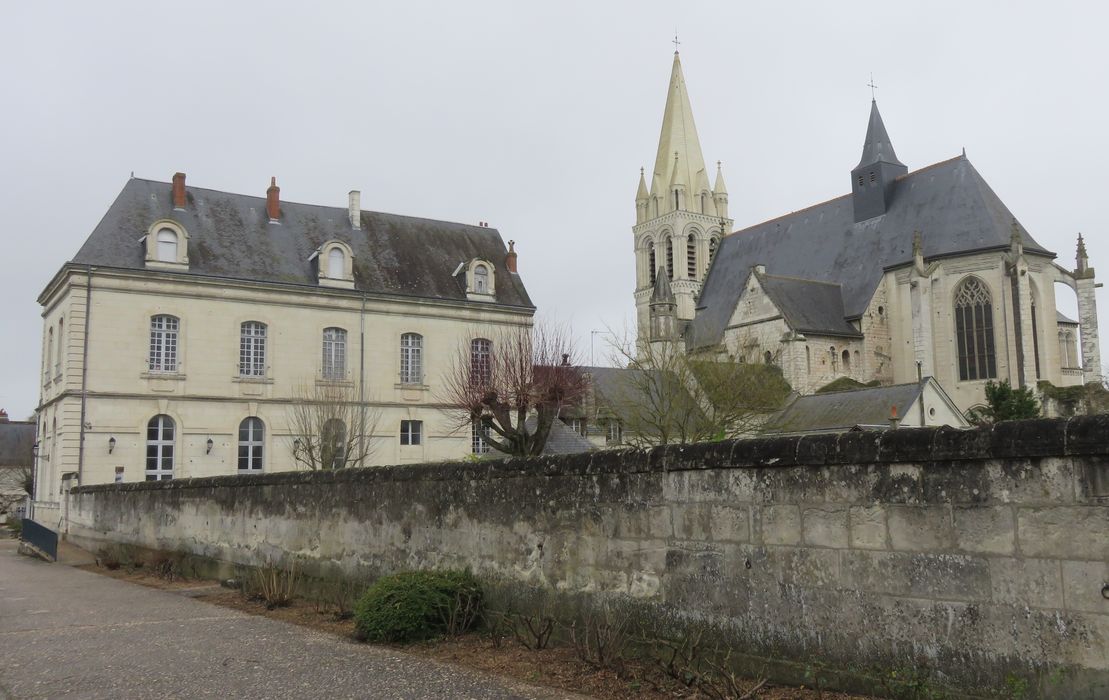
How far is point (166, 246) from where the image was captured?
30.6 meters

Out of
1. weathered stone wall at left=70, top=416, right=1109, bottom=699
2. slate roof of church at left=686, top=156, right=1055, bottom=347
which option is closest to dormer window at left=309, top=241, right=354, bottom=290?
slate roof of church at left=686, top=156, right=1055, bottom=347

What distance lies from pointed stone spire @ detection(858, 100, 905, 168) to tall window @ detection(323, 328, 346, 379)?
94.5ft

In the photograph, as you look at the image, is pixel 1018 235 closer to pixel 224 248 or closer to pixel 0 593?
pixel 224 248

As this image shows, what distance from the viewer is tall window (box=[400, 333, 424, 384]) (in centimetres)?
3428

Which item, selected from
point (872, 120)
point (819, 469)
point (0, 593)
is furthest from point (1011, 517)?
point (872, 120)

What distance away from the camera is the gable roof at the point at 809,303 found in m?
43.9

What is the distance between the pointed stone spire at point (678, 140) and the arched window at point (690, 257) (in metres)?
2.81

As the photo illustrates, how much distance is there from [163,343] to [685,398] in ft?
54.7

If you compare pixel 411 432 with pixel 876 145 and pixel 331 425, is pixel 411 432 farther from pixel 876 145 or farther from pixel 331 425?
pixel 876 145

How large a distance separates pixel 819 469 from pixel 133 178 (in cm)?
3180

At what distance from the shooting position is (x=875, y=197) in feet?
157

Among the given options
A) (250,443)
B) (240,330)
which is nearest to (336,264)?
(240,330)

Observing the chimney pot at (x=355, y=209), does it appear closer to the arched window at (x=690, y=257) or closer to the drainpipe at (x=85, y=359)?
the drainpipe at (x=85, y=359)

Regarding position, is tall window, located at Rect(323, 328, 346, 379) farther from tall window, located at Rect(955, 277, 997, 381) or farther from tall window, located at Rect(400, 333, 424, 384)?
tall window, located at Rect(955, 277, 997, 381)
